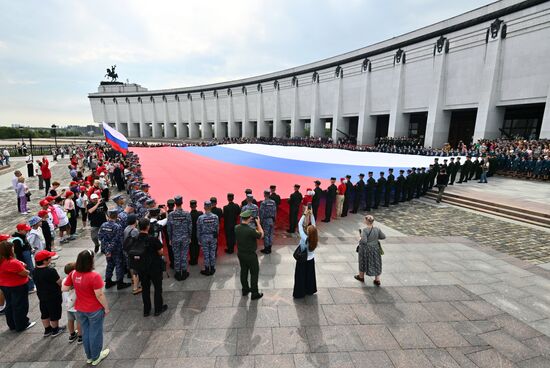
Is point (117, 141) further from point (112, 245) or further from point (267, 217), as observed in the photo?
point (267, 217)

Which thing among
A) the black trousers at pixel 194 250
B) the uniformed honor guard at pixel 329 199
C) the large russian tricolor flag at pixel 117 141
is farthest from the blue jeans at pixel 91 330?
the large russian tricolor flag at pixel 117 141

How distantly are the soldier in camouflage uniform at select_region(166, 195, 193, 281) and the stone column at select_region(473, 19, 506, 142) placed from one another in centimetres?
2952

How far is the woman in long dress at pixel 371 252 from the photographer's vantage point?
5652 mm

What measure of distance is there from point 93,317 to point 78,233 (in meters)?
6.95

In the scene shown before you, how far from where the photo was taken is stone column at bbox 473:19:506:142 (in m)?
24.2

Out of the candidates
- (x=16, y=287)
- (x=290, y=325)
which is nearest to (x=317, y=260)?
(x=290, y=325)

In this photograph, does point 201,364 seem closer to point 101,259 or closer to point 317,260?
point 317,260

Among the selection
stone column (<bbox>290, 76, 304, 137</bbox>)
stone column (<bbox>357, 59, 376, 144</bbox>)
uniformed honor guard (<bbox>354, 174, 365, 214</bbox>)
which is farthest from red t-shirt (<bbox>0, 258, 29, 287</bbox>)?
stone column (<bbox>290, 76, 304, 137</bbox>)

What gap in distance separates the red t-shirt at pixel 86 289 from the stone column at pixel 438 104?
33741mm

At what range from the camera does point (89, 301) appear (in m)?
3.55

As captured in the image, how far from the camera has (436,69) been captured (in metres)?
29.4

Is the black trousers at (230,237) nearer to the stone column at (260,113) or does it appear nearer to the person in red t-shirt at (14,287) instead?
the person in red t-shirt at (14,287)

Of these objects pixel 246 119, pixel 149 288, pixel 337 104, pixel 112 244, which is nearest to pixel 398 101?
pixel 337 104

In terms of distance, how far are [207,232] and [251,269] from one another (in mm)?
1467
